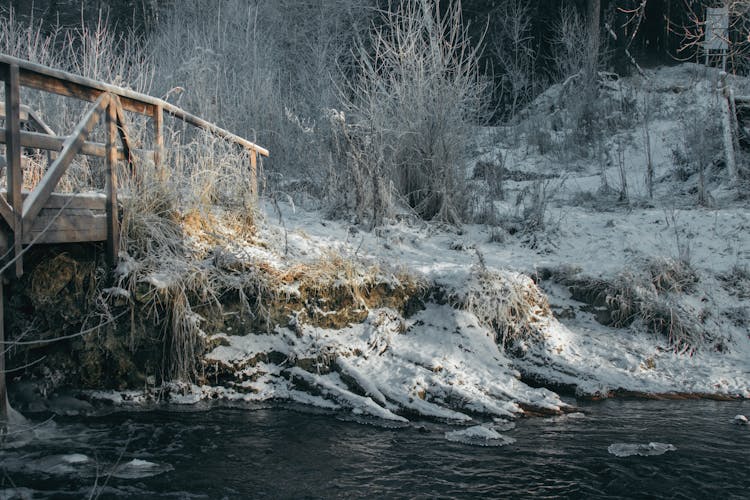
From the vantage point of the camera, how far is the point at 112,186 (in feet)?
18.0

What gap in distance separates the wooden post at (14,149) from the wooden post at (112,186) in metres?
0.95

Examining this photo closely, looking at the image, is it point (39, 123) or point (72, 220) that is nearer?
point (72, 220)

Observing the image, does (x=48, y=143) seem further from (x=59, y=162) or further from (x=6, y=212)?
(x=6, y=212)

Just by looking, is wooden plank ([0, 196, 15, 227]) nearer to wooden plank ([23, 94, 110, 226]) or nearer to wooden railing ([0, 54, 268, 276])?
wooden railing ([0, 54, 268, 276])

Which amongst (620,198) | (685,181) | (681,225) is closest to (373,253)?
(681,225)

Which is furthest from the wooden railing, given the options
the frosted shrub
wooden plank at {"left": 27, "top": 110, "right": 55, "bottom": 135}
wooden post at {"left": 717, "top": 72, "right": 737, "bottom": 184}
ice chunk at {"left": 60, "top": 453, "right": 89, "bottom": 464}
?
wooden post at {"left": 717, "top": 72, "right": 737, "bottom": 184}

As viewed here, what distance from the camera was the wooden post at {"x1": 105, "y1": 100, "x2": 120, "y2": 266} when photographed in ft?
17.9

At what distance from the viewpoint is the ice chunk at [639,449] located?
452cm

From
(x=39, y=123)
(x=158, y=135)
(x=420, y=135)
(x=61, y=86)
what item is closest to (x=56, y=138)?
(x=61, y=86)

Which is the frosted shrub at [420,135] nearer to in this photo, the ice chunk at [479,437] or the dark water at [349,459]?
the dark water at [349,459]

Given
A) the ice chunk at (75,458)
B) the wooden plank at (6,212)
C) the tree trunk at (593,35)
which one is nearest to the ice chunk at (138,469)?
the ice chunk at (75,458)

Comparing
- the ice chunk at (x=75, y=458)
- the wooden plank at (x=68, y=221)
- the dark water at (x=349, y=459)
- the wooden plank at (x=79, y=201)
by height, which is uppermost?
the wooden plank at (x=79, y=201)

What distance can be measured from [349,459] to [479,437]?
37.8 inches

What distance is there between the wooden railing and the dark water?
50.2 inches
